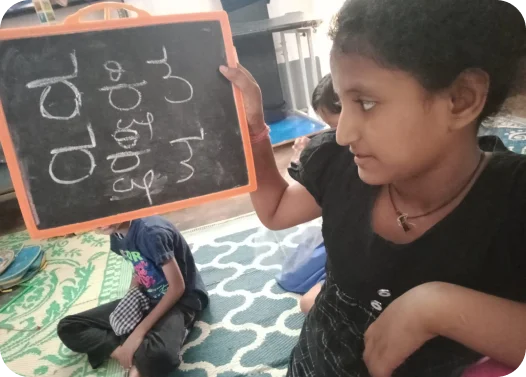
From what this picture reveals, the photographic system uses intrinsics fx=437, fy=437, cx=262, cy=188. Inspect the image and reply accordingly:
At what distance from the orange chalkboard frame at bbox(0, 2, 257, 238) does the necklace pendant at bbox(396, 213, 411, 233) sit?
25cm

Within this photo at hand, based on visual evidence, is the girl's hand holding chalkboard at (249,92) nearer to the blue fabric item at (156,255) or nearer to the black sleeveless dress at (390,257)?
the black sleeveless dress at (390,257)

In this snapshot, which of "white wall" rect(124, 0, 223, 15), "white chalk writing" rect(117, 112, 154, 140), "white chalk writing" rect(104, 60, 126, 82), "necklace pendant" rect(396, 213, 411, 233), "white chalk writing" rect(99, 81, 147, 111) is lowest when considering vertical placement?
"necklace pendant" rect(396, 213, 411, 233)

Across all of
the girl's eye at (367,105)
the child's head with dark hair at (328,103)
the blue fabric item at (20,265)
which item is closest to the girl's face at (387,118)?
the girl's eye at (367,105)

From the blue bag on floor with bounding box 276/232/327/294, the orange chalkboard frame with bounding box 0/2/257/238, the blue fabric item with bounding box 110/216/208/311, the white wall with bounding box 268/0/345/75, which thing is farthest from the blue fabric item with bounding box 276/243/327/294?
the white wall with bounding box 268/0/345/75

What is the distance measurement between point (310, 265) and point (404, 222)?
Answer: 894 mm

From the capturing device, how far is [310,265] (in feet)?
5.14

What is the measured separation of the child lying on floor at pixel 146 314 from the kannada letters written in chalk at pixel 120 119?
57 cm

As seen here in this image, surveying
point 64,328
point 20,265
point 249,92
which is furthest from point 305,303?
point 20,265

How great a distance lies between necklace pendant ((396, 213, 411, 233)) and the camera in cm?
70

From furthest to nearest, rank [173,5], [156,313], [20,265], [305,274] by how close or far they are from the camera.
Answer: [173,5] → [20,265] → [305,274] → [156,313]

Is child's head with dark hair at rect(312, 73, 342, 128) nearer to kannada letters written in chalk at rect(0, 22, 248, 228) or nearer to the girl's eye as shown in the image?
kannada letters written in chalk at rect(0, 22, 248, 228)

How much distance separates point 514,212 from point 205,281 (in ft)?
4.30

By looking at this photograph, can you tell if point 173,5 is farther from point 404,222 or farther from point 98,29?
point 404,222

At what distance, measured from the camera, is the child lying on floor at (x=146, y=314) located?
131 cm
